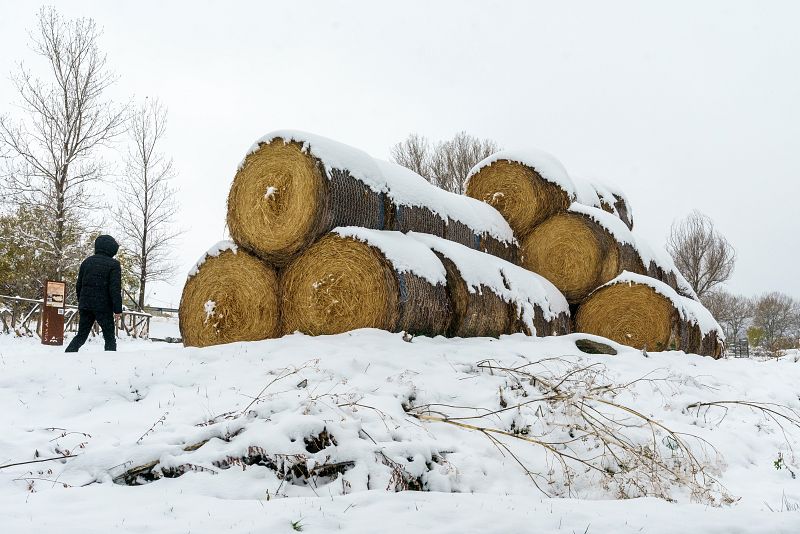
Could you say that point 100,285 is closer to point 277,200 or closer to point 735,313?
point 277,200

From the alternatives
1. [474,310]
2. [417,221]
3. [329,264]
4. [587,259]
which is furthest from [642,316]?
[329,264]

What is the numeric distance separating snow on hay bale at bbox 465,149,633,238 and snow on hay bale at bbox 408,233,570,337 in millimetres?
1400

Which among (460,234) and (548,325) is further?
(460,234)

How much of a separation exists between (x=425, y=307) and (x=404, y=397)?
1.91m

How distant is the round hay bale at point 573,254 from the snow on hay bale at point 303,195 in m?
2.96

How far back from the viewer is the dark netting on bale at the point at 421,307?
6.17m

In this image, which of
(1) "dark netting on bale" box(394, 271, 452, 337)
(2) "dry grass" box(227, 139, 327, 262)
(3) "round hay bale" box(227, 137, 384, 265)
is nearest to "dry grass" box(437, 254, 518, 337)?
(1) "dark netting on bale" box(394, 271, 452, 337)

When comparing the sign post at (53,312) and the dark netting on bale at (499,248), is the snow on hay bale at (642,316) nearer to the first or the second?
the dark netting on bale at (499,248)

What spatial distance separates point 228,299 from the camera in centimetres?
722

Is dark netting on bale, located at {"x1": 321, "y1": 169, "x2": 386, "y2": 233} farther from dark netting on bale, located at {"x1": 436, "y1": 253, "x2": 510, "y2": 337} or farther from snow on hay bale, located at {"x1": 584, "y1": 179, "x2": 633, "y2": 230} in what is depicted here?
snow on hay bale, located at {"x1": 584, "y1": 179, "x2": 633, "y2": 230}

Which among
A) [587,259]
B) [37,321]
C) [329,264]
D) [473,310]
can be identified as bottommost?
→ [37,321]

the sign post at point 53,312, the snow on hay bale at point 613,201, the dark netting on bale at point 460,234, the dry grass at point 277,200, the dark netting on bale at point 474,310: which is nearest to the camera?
the dry grass at point 277,200

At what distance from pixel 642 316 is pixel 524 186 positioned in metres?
2.75

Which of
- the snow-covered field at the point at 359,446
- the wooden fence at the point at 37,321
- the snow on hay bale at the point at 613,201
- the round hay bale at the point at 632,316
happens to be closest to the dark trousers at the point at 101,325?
the snow-covered field at the point at 359,446
